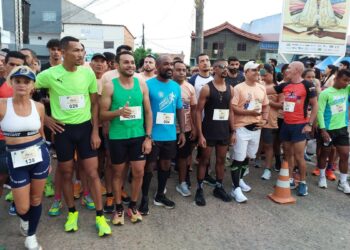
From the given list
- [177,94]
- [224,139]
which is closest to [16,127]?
[177,94]

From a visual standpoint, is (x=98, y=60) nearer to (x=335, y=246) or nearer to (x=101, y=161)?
(x=101, y=161)

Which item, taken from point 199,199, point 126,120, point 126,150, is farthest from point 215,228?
point 126,120

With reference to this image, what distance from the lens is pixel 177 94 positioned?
13.2 feet

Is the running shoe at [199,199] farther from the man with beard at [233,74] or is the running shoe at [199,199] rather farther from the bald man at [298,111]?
the man with beard at [233,74]

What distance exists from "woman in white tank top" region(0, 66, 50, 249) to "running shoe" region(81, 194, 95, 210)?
104cm

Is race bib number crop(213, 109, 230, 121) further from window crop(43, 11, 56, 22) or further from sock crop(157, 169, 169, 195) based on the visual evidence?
window crop(43, 11, 56, 22)

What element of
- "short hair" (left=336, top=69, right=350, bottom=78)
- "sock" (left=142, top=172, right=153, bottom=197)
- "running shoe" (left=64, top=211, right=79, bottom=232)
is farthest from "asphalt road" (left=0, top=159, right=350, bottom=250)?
"short hair" (left=336, top=69, right=350, bottom=78)

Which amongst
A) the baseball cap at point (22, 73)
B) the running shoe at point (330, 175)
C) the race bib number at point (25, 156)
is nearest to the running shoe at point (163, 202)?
the race bib number at point (25, 156)

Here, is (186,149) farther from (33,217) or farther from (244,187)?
(33,217)

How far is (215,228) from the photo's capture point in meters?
3.73

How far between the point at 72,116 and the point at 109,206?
1375 millimetres

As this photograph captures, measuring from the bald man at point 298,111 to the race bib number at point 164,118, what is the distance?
2.09m

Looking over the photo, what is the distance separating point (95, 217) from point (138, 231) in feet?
2.13

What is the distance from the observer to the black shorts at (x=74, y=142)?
3.36 meters
